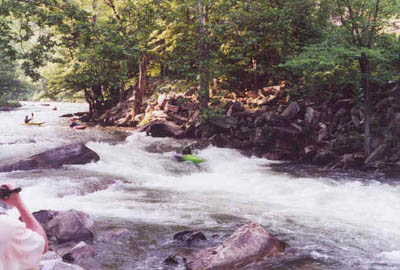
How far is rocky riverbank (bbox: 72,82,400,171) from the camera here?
51.6 ft

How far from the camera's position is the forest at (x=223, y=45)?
511 inches

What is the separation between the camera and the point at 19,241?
2701 mm

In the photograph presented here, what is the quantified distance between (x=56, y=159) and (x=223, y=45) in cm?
1153

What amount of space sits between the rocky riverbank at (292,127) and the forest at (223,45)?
341 millimetres

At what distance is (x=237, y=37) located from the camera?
20.3 metres

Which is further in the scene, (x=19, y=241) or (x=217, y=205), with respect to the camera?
(x=217, y=205)

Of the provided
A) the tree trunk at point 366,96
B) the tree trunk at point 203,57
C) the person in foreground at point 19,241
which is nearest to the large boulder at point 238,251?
the person in foreground at point 19,241

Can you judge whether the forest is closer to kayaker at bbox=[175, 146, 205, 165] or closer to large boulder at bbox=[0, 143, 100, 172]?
large boulder at bbox=[0, 143, 100, 172]

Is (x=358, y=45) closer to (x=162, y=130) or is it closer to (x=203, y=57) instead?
(x=203, y=57)

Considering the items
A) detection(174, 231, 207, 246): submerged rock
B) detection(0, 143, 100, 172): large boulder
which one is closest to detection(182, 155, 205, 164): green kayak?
detection(0, 143, 100, 172): large boulder

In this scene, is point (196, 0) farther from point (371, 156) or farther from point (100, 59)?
point (371, 156)

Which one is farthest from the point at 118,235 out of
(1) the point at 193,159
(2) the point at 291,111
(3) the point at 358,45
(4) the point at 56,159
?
(2) the point at 291,111

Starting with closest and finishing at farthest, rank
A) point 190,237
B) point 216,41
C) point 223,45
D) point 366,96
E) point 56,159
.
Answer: point 190,237 < point 56,159 < point 366,96 < point 216,41 < point 223,45

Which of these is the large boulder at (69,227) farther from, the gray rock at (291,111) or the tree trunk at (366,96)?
the gray rock at (291,111)
